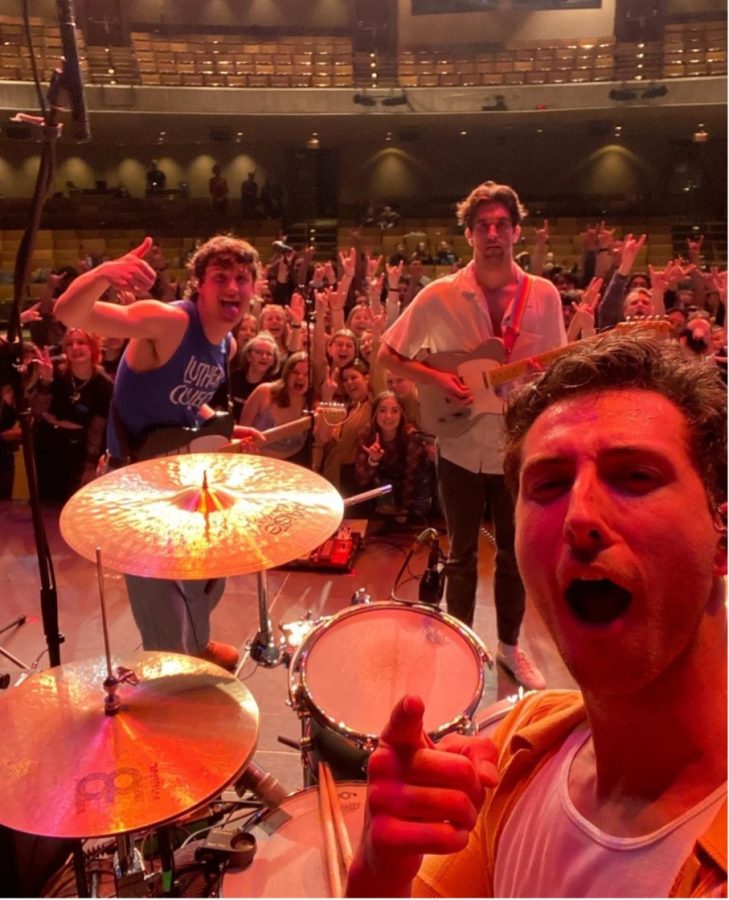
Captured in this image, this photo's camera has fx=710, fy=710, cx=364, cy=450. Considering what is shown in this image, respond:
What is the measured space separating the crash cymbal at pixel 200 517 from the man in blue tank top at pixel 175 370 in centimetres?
47

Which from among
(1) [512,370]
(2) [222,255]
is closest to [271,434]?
(2) [222,255]

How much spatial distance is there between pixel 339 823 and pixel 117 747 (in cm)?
43

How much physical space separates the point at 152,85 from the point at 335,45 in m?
3.12

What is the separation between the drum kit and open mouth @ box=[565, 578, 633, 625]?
2.71 feet

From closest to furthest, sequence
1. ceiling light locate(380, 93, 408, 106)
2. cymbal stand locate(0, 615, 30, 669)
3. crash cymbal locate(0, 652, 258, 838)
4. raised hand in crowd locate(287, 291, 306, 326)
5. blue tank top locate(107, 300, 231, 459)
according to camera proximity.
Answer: crash cymbal locate(0, 652, 258, 838)
blue tank top locate(107, 300, 231, 459)
cymbal stand locate(0, 615, 30, 669)
raised hand in crowd locate(287, 291, 306, 326)
ceiling light locate(380, 93, 408, 106)

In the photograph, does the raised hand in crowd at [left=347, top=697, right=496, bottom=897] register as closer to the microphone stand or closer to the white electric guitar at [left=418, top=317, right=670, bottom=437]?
the microphone stand

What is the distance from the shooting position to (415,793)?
0.64 meters

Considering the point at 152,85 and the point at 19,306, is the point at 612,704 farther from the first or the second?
the point at 152,85

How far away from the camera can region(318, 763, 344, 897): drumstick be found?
1198 millimetres

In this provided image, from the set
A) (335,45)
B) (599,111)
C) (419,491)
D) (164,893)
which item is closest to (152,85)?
(335,45)

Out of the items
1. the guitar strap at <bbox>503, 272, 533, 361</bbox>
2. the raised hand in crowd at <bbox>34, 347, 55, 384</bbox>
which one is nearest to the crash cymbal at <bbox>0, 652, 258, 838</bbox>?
the guitar strap at <bbox>503, 272, 533, 361</bbox>

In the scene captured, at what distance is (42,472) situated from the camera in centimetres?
431

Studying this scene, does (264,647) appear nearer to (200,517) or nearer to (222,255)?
(200,517)

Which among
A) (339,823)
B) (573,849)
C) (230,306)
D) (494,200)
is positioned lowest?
(339,823)
